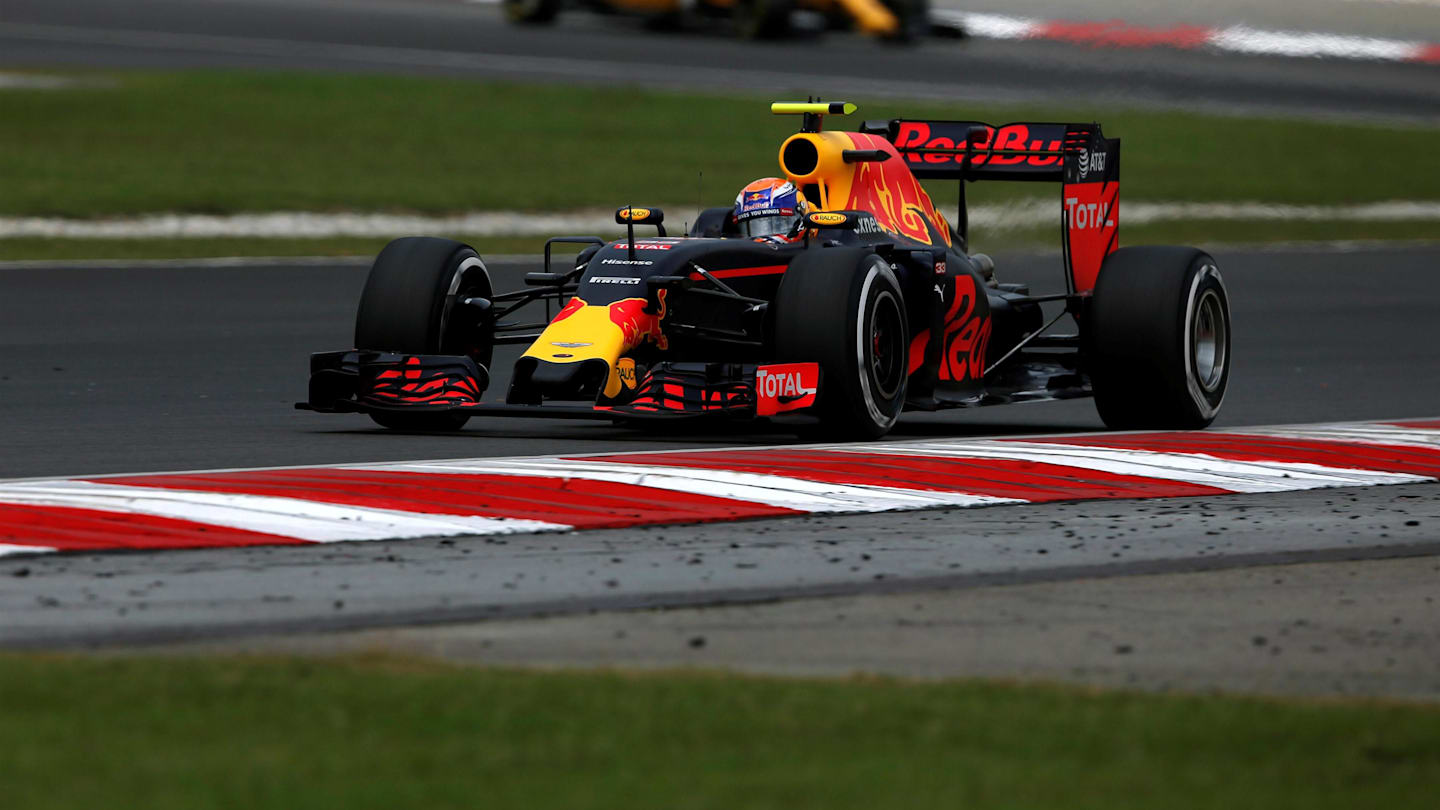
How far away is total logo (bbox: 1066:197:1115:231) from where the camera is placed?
1221 cm

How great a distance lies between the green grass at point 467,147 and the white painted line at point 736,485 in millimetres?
14333

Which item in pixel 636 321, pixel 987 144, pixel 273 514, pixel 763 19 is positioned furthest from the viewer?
pixel 763 19

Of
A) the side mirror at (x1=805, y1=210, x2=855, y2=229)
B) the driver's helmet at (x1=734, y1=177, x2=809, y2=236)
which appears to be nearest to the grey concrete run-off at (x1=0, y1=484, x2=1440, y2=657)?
the side mirror at (x1=805, y1=210, x2=855, y2=229)

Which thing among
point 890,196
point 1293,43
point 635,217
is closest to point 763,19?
point 1293,43

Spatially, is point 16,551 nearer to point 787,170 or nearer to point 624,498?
point 624,498

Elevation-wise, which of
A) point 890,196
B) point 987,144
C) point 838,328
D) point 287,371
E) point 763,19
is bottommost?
point 287,371

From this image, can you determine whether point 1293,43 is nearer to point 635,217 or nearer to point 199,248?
point 199,248

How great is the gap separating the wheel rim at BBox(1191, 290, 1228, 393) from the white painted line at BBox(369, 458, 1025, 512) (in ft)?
11.1

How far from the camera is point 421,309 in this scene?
35.7ft

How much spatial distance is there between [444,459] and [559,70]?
28.7 m

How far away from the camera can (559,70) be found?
37812 mm

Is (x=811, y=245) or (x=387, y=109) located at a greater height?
(x=387, y=109)

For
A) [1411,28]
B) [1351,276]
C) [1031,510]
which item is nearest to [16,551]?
[1031,510]

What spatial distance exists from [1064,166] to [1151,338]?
4.11 ft
